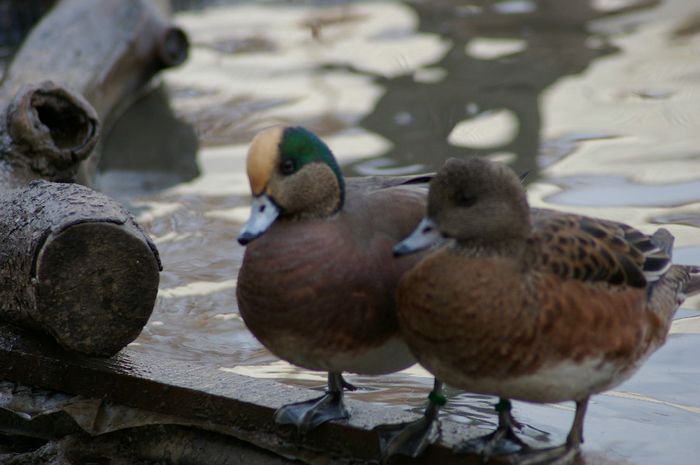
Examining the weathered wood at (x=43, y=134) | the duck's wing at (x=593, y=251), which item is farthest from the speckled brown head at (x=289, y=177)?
the weathered wood at (x=43, y=134)

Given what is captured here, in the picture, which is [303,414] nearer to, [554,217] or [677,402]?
[554,217]

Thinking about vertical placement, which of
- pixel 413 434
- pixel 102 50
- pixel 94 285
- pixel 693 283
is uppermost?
pixel 693 283

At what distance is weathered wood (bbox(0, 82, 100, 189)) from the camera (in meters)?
4.54

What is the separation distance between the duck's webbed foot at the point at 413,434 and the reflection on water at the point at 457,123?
534 mm

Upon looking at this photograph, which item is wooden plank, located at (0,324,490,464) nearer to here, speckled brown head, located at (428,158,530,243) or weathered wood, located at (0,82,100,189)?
speckled brown head, located at (428,158,530,243)

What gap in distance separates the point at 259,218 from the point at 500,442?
91 centimetres

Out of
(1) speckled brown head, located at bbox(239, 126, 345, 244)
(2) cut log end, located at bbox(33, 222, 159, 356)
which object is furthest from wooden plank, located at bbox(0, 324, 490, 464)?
(1) speckled brown head, located at bbox(239, 126, 345, 244)

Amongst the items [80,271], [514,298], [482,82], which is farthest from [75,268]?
[482,82]

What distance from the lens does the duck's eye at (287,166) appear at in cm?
296

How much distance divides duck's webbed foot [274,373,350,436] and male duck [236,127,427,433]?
0.92 ft

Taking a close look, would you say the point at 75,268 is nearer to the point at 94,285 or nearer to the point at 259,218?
the point at 94,285

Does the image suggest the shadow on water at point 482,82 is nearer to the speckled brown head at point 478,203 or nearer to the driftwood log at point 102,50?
the driftwood log at point 102,50

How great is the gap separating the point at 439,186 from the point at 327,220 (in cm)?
35

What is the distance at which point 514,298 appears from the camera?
2.76m
